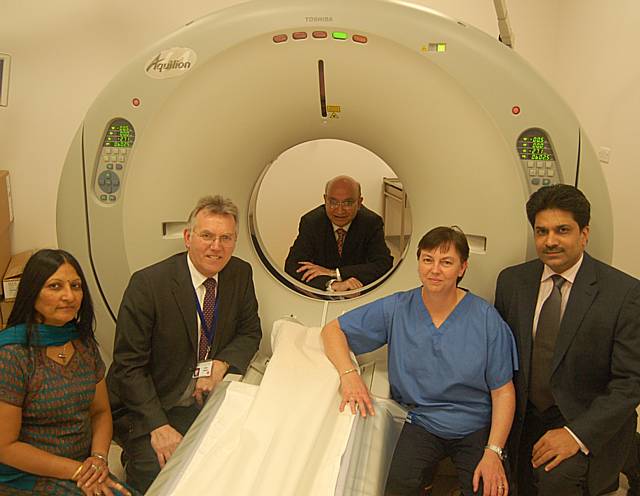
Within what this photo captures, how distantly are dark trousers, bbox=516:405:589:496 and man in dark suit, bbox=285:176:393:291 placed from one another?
838 millimetres

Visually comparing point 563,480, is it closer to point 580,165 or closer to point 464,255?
point 464,255

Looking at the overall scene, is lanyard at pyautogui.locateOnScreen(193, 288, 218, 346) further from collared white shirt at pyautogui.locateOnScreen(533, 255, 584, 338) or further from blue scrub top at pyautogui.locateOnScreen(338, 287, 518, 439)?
collared white shirt at pyautogui.locateOnScreen(533, 255, 584, 338)

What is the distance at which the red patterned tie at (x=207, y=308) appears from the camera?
1836 mm

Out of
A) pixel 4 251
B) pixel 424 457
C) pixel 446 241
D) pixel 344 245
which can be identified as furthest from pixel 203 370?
pixel 4 251

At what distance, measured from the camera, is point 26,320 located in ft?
5.00

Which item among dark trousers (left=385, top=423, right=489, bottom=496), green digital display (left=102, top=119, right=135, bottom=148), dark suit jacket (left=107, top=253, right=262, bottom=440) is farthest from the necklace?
dark trousers (left=385, top=423, right=489, bottom=496)

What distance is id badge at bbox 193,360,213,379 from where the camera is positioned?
180cm

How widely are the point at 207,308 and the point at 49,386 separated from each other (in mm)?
468

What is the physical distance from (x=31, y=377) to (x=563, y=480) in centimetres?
129

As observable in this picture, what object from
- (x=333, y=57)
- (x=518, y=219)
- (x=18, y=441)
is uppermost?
(x=333, y=57)

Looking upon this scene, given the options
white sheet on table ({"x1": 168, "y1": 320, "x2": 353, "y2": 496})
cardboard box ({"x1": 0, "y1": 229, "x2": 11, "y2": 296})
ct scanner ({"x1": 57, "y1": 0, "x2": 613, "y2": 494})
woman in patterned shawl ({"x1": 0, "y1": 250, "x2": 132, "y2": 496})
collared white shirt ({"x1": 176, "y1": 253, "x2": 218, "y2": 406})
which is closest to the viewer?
white sheet on table ({"x1": 168, "y1": 320, "x2": 353, "y2": 496})

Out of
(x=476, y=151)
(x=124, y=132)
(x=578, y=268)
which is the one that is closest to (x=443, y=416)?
(x=578, y=268)

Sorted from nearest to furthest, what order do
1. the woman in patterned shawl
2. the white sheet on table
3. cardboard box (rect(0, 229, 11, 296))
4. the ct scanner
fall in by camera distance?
the white sheet on table
the woman in patterned shawl
the ct scanner
cardboard box (rect(0, 229, 11, 296))

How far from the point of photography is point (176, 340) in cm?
178
